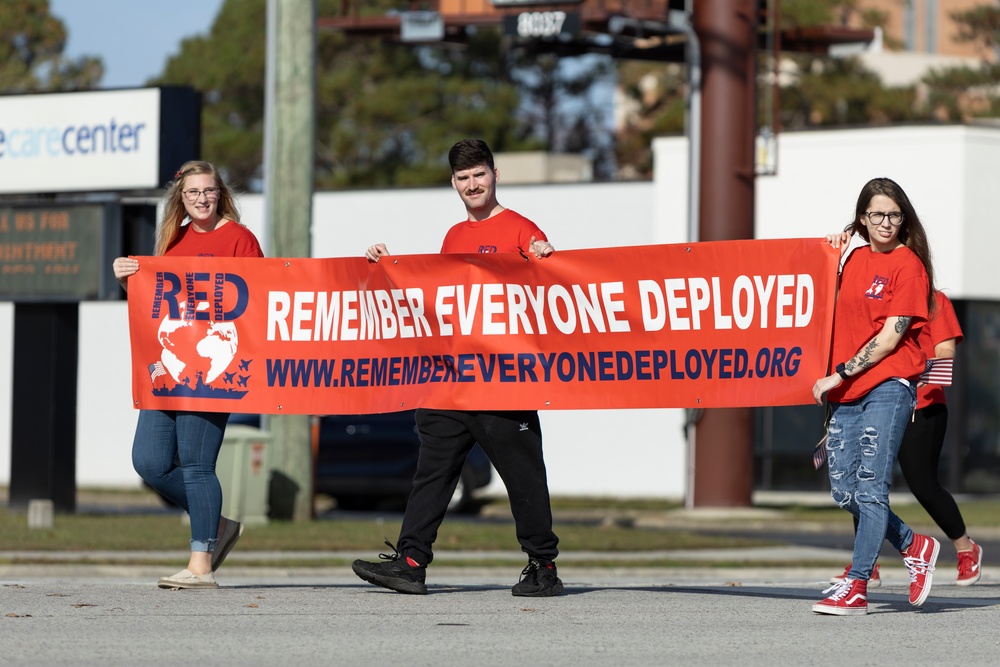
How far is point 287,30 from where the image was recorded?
757 inches

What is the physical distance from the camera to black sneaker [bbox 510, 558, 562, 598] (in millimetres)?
9062

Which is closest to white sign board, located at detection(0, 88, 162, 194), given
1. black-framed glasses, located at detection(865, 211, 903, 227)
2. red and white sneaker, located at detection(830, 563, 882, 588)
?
red and white sneaker, located at detection(830, 563, 882, 588)

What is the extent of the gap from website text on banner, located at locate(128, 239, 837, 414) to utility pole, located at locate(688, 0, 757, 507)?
41.9 feet

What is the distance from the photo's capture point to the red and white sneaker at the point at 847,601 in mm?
8453

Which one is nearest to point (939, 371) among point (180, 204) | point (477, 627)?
point (477, 627)

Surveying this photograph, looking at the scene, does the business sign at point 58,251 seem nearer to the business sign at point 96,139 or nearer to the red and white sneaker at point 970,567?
the business sign at point 96,139

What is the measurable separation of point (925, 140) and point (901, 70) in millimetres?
44026


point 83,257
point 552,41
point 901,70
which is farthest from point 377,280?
point 901,70

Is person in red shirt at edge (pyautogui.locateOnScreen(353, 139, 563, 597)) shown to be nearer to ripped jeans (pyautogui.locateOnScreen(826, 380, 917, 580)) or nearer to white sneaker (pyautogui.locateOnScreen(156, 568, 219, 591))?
white sneaker (pyautogui.locateOnScreen(156, 568, 219, 591))

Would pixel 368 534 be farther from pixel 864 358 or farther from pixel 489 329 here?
pixel 864 358

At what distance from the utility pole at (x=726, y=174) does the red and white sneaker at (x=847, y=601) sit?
1363cm

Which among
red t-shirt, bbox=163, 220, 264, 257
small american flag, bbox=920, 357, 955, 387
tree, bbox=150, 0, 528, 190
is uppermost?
tree, bbox=150, 0, 528, 190

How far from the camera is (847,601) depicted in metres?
Result: 8.45

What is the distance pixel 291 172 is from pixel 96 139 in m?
2.17
